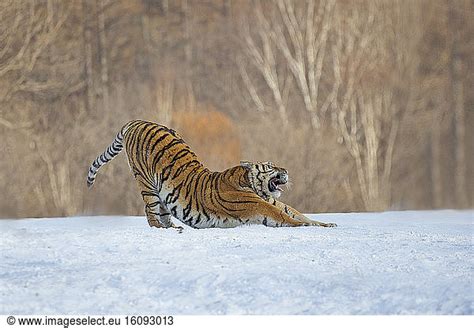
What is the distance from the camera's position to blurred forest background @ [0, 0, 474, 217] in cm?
823

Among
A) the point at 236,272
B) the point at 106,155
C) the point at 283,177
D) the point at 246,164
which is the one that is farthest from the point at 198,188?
→ the point at 236,272

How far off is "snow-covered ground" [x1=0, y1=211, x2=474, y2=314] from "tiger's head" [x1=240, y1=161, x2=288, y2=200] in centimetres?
29

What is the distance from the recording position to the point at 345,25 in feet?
30.1

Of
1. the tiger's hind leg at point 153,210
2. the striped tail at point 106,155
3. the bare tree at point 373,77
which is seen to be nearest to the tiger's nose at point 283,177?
the tiger's hind leg at point 153,210

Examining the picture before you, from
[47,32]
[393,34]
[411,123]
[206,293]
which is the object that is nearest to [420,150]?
[411,123]

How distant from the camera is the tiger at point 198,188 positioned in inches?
156

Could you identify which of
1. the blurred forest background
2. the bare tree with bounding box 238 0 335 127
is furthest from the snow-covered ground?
the bare tree with bounding box 238 0 335 127

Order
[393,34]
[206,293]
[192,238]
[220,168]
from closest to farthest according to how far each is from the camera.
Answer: [206,293] → [192,238] → [220,168] → [393,34]

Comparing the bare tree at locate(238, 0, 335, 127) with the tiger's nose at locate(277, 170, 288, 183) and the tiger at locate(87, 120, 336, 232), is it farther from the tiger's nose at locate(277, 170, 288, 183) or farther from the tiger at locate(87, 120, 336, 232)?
the tiger's nose at locate(277, 170, 288, 183)

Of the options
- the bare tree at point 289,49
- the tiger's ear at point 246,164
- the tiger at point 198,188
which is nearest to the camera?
the tiger at point 198,188

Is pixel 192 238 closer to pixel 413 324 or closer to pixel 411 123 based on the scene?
pixel 413 324

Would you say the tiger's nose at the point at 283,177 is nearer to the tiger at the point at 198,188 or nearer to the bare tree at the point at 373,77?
the tiger at the point at 198,188

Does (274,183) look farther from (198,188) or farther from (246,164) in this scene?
(198,188)

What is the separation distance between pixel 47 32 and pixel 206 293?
22.6 ft
